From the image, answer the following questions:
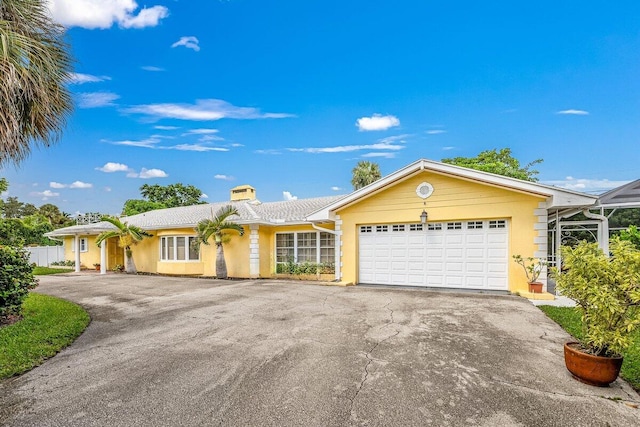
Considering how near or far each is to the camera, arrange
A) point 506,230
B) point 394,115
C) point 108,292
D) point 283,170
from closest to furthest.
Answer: point 506,230, point 108,292, point 394,115, point 283,170

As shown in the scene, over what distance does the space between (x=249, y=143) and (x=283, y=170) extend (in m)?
3.25

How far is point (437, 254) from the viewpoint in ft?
35.5

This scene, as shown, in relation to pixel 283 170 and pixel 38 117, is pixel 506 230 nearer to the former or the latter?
pixel 38 117

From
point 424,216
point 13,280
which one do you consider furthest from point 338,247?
point 13,280

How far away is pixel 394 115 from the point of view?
65.6 feet

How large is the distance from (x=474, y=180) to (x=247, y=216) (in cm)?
956

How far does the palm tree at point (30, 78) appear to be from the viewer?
5.14 meters

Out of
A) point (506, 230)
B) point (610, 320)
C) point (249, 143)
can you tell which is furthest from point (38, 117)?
point (249, 143)

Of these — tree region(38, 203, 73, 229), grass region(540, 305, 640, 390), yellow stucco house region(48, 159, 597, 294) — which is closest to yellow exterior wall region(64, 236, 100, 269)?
yellow stucco house region(48, 159, 597, 294)

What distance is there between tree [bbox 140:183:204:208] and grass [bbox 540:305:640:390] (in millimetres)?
38549

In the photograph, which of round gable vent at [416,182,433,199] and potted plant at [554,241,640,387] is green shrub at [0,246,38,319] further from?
round gable vent at [416,182,433,199]

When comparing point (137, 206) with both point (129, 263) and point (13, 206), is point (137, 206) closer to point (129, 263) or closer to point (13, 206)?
point (13, 206)

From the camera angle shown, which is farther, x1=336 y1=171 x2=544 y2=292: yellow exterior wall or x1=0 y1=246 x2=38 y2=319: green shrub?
x1=336 y1=171 x2=544 y2=292: yellow exterior wall

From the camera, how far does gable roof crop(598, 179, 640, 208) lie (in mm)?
11781
